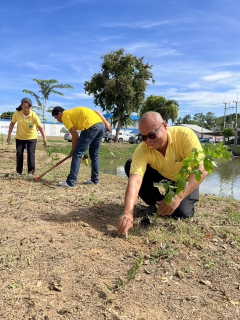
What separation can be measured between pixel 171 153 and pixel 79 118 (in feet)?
7.90

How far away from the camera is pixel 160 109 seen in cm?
4478

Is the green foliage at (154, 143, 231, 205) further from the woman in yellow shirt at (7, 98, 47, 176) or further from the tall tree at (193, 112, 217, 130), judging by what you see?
the tall tree at (193, 112, 217, 130)

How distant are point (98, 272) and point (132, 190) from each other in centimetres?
78

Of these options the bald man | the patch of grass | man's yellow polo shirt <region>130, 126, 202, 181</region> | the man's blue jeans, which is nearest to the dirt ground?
the patch of grass

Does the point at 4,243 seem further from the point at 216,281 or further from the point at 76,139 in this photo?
the point at 76,139

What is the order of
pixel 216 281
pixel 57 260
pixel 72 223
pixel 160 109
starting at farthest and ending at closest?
pixel 160 109 < pixel 72 223 < pixel 57 260 < pixel 216 281

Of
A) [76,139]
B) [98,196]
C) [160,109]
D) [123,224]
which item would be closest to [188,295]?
[123,224]

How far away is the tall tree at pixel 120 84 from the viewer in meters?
24.7

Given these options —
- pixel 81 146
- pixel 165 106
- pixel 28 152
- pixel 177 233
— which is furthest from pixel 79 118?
pixel 165 106

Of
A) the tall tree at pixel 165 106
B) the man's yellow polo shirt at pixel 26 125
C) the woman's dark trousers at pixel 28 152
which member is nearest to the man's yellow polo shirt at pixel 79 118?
the man's yellow polo shirt at pixel 26 125

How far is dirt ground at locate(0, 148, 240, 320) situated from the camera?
1.65 metres

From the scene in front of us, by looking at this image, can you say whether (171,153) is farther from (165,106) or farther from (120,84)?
(165,106)

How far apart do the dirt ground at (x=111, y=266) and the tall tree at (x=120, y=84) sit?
2225 cm

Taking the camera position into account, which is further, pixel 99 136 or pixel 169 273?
pixel 99 136
